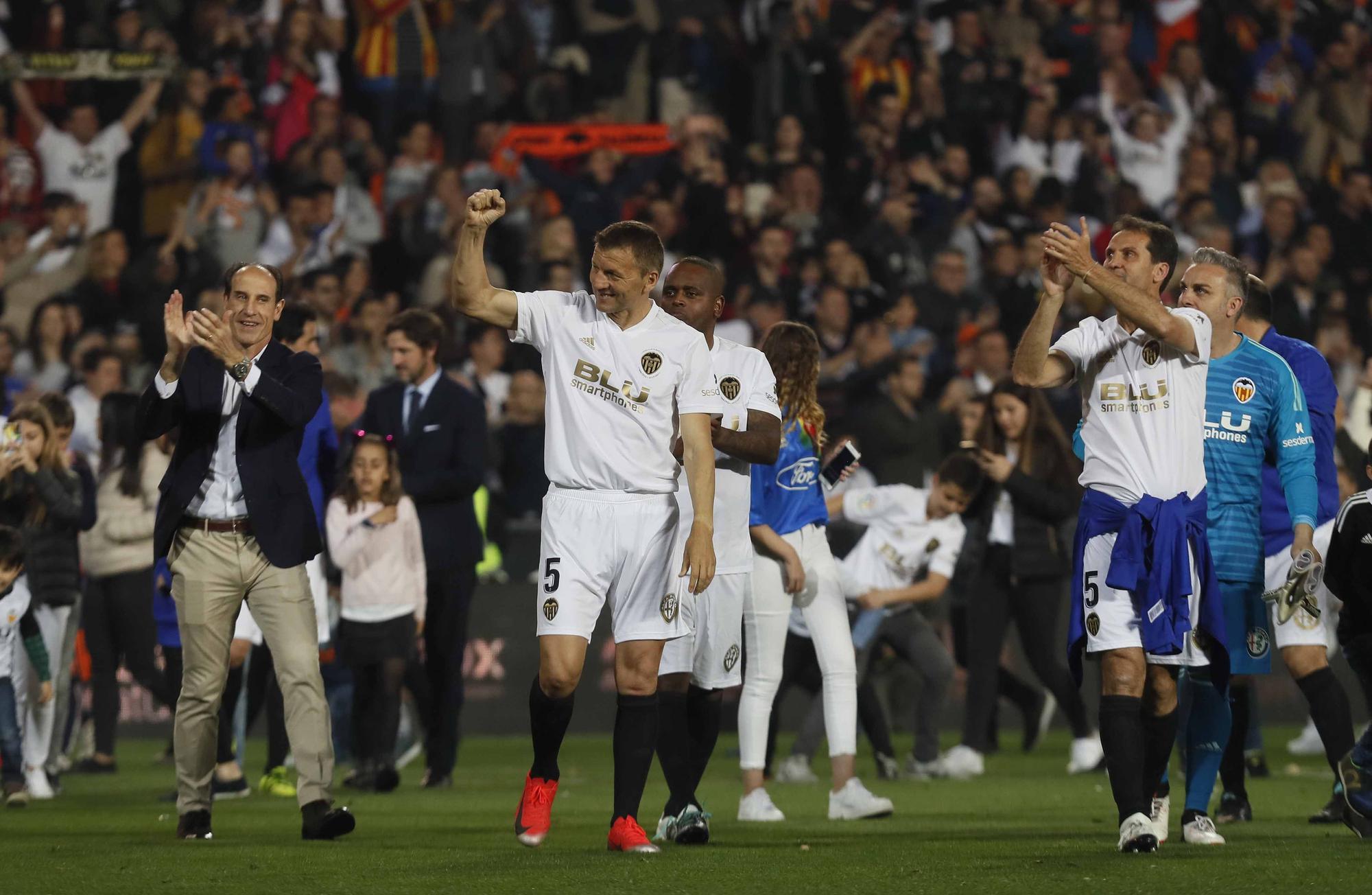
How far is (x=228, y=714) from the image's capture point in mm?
10656

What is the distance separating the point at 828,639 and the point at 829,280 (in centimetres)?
864

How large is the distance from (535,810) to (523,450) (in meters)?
8.05

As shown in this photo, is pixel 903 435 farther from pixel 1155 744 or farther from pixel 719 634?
pixel 1155 744

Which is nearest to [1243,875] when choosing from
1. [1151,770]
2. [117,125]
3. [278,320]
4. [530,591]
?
Result: [1151,770]

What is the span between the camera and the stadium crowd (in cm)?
1641

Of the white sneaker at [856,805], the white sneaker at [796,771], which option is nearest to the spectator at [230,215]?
the white sneaker at [796,771]

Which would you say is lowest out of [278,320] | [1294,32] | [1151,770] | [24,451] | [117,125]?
[1151,770]

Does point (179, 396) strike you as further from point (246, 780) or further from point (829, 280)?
point (829, 280)

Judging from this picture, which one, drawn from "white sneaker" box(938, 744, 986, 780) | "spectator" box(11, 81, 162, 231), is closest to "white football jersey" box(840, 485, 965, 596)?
"white sneaker" box(938, 744, 986, 780)

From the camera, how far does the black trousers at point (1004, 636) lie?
12594 mm

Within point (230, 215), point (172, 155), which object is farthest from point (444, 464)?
point (172, 155)

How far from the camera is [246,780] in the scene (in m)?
11.1

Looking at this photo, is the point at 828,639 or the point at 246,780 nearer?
the point at 828,639

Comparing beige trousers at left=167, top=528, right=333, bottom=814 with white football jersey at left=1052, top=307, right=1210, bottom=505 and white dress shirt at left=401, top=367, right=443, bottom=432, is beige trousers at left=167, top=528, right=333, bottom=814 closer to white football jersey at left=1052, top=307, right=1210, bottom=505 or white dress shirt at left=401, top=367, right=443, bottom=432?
white football jersey at left=1052, top=307, right=1210, bottom=505
